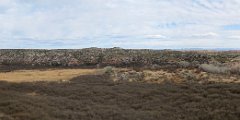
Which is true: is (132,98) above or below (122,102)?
above

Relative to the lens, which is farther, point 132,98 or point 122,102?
point 132,98

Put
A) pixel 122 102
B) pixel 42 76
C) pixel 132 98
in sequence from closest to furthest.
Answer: pixel 122 102 < pixel 132 98 < pixel 42 76

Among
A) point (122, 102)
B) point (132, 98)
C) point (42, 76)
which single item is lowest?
point (122, 102)

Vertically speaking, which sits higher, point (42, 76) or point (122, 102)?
point (42, 76)

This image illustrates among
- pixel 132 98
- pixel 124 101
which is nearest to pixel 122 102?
pixel 124 101

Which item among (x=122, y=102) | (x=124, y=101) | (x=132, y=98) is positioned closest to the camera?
(x=122, y=102)

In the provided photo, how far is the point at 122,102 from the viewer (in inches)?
960

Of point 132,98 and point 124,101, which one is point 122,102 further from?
point 132,98

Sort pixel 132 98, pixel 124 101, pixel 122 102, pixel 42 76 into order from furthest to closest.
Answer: pixel 42 76 → pixel 132 98 → pixel 124 101 → pixel 122 102

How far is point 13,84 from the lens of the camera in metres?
29.5

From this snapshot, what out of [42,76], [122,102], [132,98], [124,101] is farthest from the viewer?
[42,76]

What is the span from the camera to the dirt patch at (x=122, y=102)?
1994 cm

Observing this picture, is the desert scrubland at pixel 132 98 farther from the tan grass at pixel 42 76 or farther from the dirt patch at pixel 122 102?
the tan grass at pixel 42 76

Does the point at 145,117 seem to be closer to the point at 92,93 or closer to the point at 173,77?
the point at 92,93
